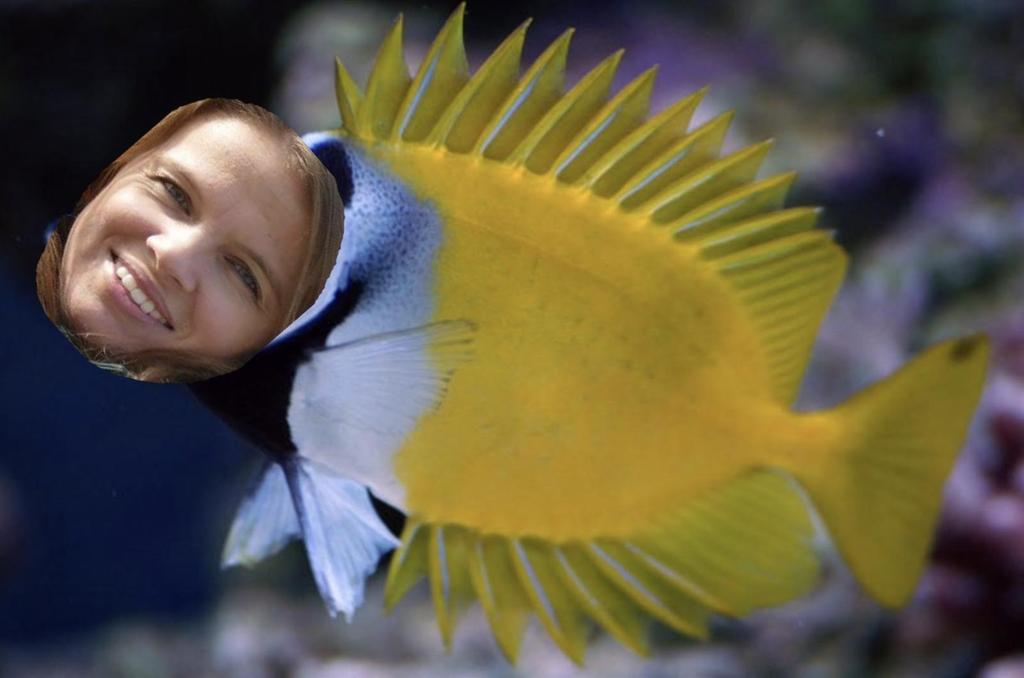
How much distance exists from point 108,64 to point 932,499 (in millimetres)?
705

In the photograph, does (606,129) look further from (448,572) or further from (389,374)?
(448,572)

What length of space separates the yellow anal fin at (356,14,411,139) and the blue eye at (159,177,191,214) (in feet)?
0.38

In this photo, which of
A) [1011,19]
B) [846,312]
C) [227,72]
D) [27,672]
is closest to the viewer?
[227,72]

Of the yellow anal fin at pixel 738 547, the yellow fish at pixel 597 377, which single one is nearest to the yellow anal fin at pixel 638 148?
the yellow fish at pixel 597 377

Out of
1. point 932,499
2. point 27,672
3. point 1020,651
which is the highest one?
point 932,499

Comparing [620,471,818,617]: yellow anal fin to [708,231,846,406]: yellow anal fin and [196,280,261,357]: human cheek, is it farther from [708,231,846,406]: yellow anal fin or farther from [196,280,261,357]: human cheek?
[196,280,261,357]: human cheek

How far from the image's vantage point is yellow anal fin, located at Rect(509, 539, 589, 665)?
0.60 meters

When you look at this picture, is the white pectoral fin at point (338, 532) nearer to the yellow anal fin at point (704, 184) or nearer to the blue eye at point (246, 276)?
the blue eye at point (246, 276)

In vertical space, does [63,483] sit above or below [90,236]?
below

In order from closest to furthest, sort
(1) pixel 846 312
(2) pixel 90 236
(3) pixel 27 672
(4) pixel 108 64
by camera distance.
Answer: (2) pixel 90 236 → (4) pixel 108 64 → (3) pixel 27 672 → (1) pixel 846 312

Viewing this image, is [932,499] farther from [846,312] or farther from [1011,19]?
Result: [1011,19]

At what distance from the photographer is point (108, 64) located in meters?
0.78

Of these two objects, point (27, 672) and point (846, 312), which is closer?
point (27, 672)

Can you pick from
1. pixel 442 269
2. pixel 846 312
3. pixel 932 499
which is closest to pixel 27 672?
pixel 442 269
